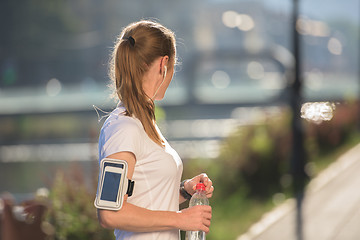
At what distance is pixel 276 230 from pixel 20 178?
43.1ft

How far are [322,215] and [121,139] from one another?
6989 millimetres

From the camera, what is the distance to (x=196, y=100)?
→ 4625cm

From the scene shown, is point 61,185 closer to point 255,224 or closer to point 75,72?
point 255,224

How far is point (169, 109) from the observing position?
143ft

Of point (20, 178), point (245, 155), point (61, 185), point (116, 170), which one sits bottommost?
point (20, 178)

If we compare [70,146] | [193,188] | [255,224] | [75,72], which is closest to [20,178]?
[70,146]

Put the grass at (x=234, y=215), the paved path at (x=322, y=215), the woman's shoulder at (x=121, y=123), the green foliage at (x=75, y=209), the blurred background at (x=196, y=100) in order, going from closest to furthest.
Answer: the woman's shoulder at (x=121, y=123)
the green foliage at (x=75, y=209)
the paved path at (x=322, y=215)
the grass at (x=234, y=215)
the blurred background at (x=196, y=100)

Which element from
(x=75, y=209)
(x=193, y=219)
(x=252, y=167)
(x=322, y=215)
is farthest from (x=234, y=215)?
(x=193, y=219)

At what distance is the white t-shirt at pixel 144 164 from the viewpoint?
2.27m

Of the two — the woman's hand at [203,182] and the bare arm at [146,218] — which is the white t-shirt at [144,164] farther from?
the woman's hand at [203,182]

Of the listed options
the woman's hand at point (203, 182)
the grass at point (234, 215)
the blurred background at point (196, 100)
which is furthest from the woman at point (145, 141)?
A: the grass at point (234, 215)

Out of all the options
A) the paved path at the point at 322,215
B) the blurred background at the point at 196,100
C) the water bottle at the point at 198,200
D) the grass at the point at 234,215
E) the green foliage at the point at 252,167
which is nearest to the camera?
the water bottle at the point at 198,200

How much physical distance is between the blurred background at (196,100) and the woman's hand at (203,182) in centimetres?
52

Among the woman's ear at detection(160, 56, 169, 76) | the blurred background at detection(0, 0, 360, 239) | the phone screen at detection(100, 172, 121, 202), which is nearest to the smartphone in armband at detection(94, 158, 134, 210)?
the phone screen at detection(100, 172, 121, 202)
